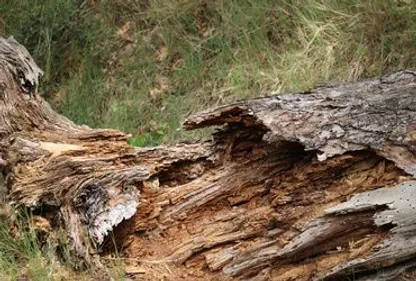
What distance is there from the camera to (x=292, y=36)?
604cm

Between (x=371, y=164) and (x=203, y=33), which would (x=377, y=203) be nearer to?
(x=371, y=164)

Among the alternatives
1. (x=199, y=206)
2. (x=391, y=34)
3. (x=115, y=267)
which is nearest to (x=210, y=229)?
(x=199, y=206)

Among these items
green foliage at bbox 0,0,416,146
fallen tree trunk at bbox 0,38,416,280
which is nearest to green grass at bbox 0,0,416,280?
green foliage at bbox 0,0,416,146

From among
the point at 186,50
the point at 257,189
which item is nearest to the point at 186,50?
the point at 186,50

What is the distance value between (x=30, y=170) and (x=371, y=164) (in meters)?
1.64

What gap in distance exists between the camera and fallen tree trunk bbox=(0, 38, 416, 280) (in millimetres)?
3428

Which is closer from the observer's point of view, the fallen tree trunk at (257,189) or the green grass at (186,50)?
the fallen tree trunk at (257,189)

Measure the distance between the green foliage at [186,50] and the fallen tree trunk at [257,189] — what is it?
187 cm

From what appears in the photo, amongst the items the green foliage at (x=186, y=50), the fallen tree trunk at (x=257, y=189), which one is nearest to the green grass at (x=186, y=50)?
the green foliage at (x=186, y=50)

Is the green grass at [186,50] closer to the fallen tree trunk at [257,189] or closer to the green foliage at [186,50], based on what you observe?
the green foliage at [186,50]

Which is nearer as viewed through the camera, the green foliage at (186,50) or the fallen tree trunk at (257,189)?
the fallen tree trunk at (257,189)

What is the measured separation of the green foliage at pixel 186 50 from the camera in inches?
223

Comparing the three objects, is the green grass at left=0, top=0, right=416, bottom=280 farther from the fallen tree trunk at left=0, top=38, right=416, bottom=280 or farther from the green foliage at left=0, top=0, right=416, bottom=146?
the fallen tree trunk at left=0, top=38, right=416, bottom=280

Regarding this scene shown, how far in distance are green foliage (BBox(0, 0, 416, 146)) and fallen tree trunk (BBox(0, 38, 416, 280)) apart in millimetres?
1867
